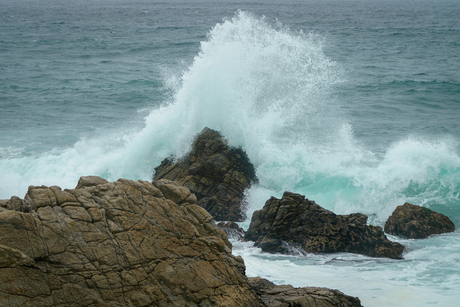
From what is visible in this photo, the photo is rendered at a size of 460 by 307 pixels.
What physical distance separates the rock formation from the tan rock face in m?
0.01

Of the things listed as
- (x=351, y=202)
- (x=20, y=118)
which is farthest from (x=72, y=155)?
(x=351, y=202)

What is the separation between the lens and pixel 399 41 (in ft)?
143

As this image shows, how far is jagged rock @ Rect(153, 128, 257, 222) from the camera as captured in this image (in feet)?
38.3

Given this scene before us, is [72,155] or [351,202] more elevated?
[72,155]

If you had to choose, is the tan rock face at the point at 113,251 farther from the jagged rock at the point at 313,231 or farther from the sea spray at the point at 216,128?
the sea spray at the point at 216,128

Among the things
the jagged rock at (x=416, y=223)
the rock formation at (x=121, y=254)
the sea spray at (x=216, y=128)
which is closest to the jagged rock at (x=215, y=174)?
the sea spray at (x=216, y=128)

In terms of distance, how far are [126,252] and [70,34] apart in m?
48.7

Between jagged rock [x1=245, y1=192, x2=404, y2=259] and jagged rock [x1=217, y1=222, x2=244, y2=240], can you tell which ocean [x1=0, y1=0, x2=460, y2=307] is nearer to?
jagged rock [x1=245, y1=192, x2=404, y2=259]

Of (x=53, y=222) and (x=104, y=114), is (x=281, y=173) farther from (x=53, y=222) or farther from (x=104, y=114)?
(x=104, y=114)

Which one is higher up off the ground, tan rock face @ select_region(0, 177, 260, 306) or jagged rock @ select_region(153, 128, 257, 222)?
jagged rock @ select_region(153, 128, 257, 222)

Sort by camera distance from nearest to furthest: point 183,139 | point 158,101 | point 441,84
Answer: point 183,139 → point 158,101 → point 441,84

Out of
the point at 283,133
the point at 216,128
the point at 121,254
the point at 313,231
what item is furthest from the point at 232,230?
the point at 283,133

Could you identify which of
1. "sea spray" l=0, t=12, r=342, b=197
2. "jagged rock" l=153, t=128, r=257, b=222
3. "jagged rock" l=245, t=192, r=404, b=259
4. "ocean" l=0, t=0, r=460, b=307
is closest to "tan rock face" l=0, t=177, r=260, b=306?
"ocean" l=0, t=0, r=460, b=307

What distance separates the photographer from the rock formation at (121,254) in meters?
4.69
